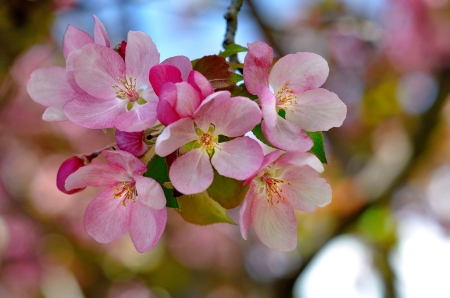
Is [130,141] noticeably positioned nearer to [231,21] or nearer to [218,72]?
[218,72]

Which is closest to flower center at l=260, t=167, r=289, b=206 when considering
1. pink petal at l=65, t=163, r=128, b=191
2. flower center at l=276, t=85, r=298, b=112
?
flower center at l=276, t=85, r=298, b=112

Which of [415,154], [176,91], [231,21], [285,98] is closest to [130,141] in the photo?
[176,91]

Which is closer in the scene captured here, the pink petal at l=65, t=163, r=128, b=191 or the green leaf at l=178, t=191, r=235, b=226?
the pink petal at l=65, t=163, r=128, b=191

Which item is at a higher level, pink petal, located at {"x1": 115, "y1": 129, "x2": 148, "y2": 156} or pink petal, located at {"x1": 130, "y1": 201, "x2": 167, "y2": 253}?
pink petal, located at {"x1": 115, "y1": 129, "x2": 148, "y2": 156}

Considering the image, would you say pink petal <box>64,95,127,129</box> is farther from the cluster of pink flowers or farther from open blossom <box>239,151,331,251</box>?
open blossom <box>239,151,331,251</box>

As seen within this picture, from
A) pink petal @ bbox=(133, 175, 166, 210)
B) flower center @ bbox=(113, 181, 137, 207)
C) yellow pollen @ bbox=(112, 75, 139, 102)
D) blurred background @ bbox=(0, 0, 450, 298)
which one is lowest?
blurred background @ bbox=(0, 0, 450, 298)

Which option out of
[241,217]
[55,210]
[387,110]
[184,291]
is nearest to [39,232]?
[55,210]
